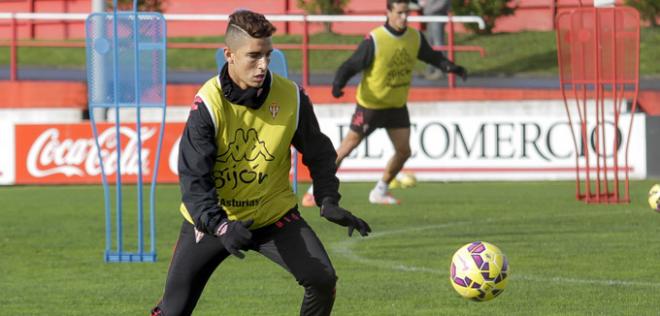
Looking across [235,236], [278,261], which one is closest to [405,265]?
[278,261]

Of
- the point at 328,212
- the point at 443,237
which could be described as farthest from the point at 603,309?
the point at 443,237

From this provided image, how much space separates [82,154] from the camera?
75.4 ft

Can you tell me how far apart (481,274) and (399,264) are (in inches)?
109

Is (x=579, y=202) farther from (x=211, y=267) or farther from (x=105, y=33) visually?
(x=211, y=267)

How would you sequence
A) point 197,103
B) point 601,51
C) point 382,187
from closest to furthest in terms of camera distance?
point 197,103
point 601,51
point 382,187

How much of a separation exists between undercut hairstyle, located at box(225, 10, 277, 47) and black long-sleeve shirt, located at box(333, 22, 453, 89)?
10.3 meters

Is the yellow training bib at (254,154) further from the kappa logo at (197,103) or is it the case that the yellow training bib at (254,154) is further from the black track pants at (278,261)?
the black track pants at (278,261)

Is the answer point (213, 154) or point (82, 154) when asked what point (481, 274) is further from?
point (82, 154)

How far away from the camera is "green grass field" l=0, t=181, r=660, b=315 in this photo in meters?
9.85

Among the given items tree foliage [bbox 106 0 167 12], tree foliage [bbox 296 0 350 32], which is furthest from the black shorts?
tree foliage [bbox 106 0 167 12]

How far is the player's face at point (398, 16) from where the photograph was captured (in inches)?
680

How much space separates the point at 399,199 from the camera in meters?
19.4

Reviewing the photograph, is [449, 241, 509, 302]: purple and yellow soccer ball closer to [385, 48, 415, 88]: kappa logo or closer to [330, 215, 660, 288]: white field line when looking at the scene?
[330, 215, 660, 288]: white field line

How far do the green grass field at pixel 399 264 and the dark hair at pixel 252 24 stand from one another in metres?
2.84
